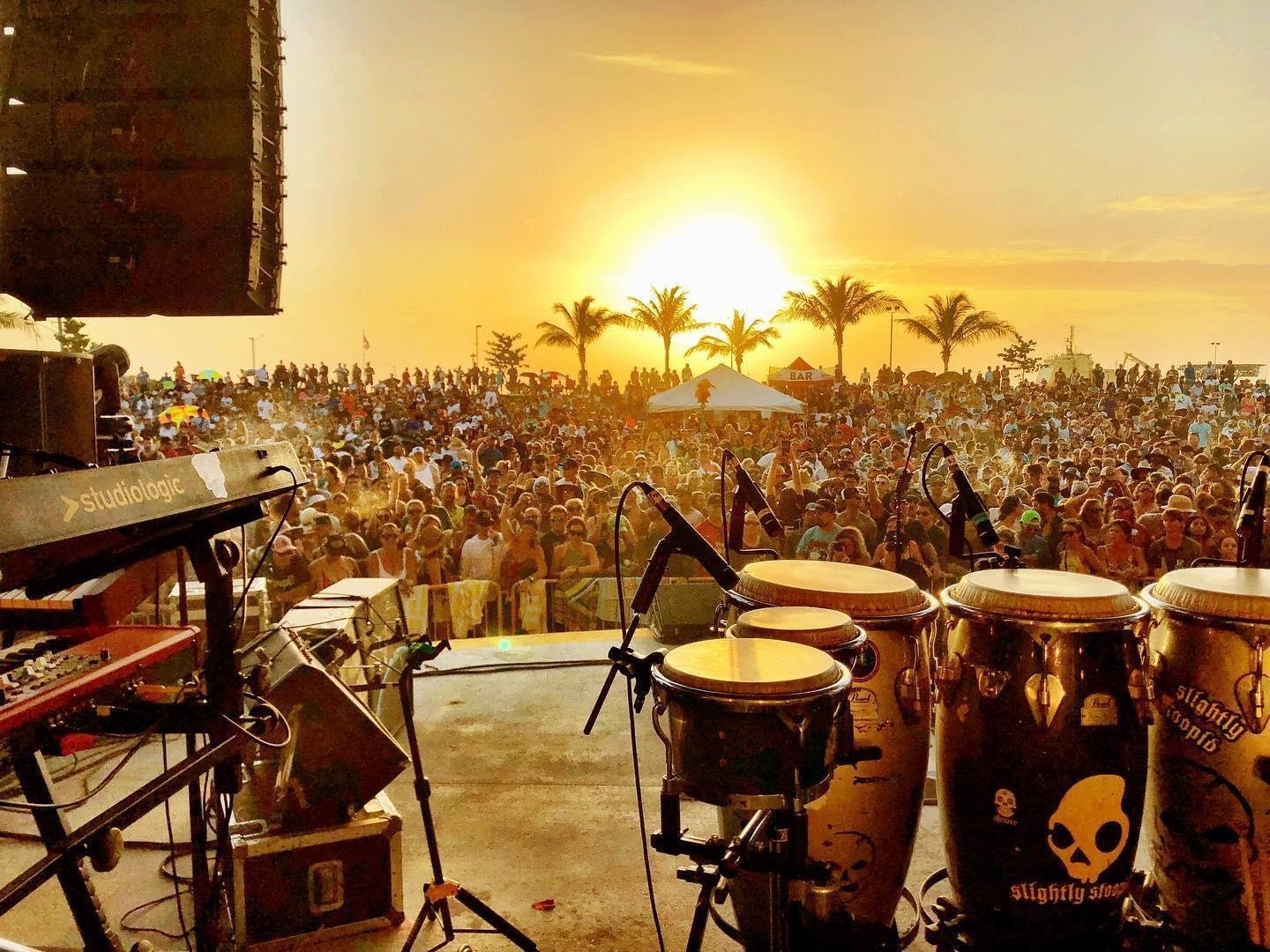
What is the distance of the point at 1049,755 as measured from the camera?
320 cm

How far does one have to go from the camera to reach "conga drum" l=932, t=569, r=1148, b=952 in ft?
10.4

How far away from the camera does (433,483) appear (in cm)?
1210

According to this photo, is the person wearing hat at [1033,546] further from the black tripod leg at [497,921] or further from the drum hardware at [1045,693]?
the black tripod leg at [497,921]

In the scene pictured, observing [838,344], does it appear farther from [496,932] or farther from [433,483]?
[496,932]

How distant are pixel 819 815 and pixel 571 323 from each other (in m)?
32.9

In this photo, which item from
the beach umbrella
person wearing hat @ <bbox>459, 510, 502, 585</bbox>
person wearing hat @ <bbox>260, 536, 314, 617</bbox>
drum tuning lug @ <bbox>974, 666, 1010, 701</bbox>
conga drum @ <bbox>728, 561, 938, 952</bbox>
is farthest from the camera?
the beach umbrella

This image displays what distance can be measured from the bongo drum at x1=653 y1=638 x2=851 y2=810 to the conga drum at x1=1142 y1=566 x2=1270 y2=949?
5.26ft

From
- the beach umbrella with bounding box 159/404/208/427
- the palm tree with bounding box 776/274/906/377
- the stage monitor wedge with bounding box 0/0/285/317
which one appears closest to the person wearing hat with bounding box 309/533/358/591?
the stage monitor wedge with bounding box 0/0/285/317

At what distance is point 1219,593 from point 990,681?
0.88m

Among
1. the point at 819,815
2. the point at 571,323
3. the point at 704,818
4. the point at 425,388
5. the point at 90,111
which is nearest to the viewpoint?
the point at 90,111

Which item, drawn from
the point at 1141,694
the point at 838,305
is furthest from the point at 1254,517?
the point at 838,305

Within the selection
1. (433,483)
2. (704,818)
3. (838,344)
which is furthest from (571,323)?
(704,818)

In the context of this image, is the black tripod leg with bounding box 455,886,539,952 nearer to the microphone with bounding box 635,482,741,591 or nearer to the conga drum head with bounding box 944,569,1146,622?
the microphone with bounding box 635,482,741,591

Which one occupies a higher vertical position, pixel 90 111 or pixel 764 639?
pixel 90 111
